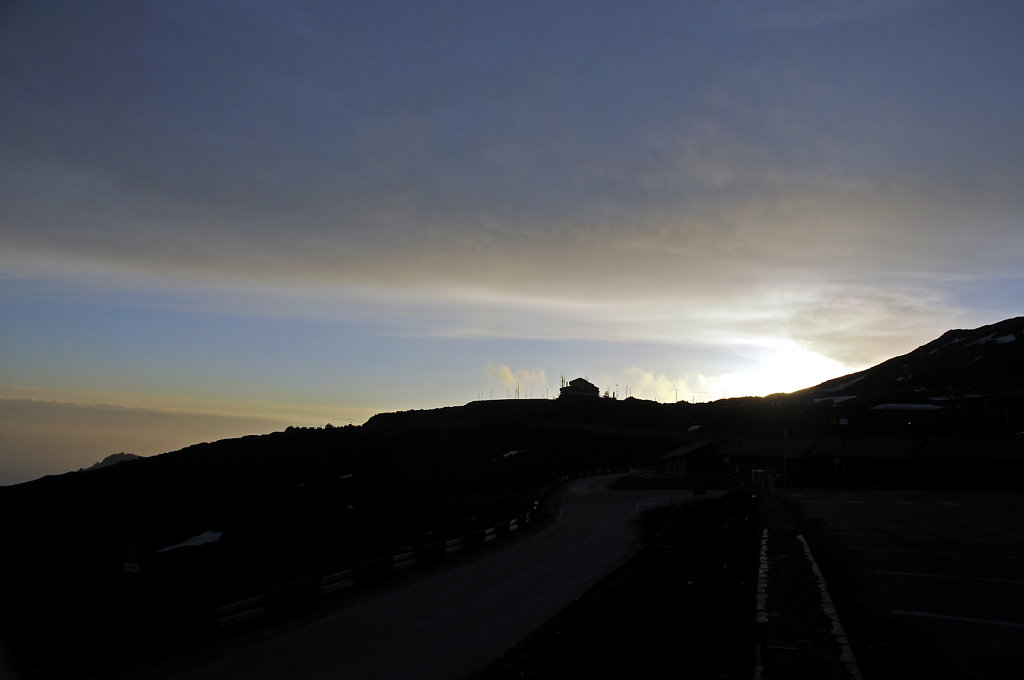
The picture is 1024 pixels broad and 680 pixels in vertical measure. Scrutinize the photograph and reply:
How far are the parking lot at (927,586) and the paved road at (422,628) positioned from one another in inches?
321

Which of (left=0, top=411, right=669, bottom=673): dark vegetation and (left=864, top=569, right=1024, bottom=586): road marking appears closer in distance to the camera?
(left=864, top=569, right=1024, bottom=586): road marking

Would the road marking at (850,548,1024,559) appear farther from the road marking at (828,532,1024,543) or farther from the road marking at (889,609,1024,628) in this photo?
the road marking at (889,609,1024,628)

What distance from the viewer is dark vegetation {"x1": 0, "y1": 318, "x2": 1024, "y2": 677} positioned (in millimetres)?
27094

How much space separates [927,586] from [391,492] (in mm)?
74543

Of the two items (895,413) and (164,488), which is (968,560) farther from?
(895,413)

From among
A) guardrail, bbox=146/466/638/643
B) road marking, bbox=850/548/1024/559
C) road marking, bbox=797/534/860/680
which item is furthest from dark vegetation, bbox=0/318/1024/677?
road marking, bbox=850/548/1024/559

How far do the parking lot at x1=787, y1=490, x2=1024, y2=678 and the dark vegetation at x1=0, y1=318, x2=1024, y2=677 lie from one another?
308 cm

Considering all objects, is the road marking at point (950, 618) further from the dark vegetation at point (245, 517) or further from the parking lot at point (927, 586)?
the dark vegetation at point (245, 517)

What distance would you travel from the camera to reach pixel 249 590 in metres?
38.6

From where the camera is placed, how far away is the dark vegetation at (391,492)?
27094 millimetres

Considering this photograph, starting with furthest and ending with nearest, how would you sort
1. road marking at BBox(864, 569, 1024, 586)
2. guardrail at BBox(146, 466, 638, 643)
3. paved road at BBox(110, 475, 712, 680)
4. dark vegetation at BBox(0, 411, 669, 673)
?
dark vegetation at BBox(0, 411, 669, 673) < road marking at BBox(864, 569, 1024, 586) < guardrail at BBox(146, 466, 638, 643) < paved road at BBox(110, 475, 712, 680)

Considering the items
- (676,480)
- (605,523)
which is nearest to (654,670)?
(605,523)

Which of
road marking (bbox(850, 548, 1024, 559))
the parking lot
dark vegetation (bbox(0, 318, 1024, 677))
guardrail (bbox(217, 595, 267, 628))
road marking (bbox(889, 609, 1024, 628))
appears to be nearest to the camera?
the parking lot

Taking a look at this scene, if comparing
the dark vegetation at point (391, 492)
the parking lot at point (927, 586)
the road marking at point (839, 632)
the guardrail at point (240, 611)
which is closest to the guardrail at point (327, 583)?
the guardrail at point (240, 611)
